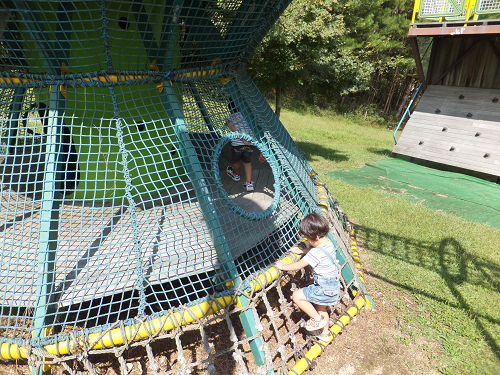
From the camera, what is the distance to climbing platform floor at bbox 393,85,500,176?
8734 millimetres

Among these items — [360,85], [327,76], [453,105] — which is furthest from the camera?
[453,105]

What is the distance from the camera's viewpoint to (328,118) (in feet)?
60.0

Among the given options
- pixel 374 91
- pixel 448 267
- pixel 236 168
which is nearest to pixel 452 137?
pixel 448 267

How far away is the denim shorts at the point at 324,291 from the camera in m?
2.54

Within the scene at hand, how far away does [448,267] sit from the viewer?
161 inches

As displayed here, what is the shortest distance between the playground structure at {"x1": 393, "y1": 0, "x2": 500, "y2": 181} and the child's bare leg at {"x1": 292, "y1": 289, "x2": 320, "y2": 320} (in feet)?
25.7

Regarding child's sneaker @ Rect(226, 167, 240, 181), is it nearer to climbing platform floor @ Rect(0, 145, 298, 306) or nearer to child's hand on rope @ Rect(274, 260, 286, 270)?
climbing platform floor @ Rect(0, 145, 298, 306)

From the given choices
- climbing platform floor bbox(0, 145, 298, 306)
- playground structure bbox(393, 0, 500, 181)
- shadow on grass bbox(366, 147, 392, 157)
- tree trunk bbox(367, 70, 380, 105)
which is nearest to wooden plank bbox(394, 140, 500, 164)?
playground structure bbox(393, 0, 500, 181)

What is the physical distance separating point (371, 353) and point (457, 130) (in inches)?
337

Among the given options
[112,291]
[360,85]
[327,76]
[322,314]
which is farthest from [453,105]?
[112,291]

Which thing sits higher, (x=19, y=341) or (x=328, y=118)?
(x=19, y=341)

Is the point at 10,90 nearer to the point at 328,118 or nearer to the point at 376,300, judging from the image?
the point at 376,300

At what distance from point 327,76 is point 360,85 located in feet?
3.85

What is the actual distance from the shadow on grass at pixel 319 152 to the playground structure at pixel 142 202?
6284mm
